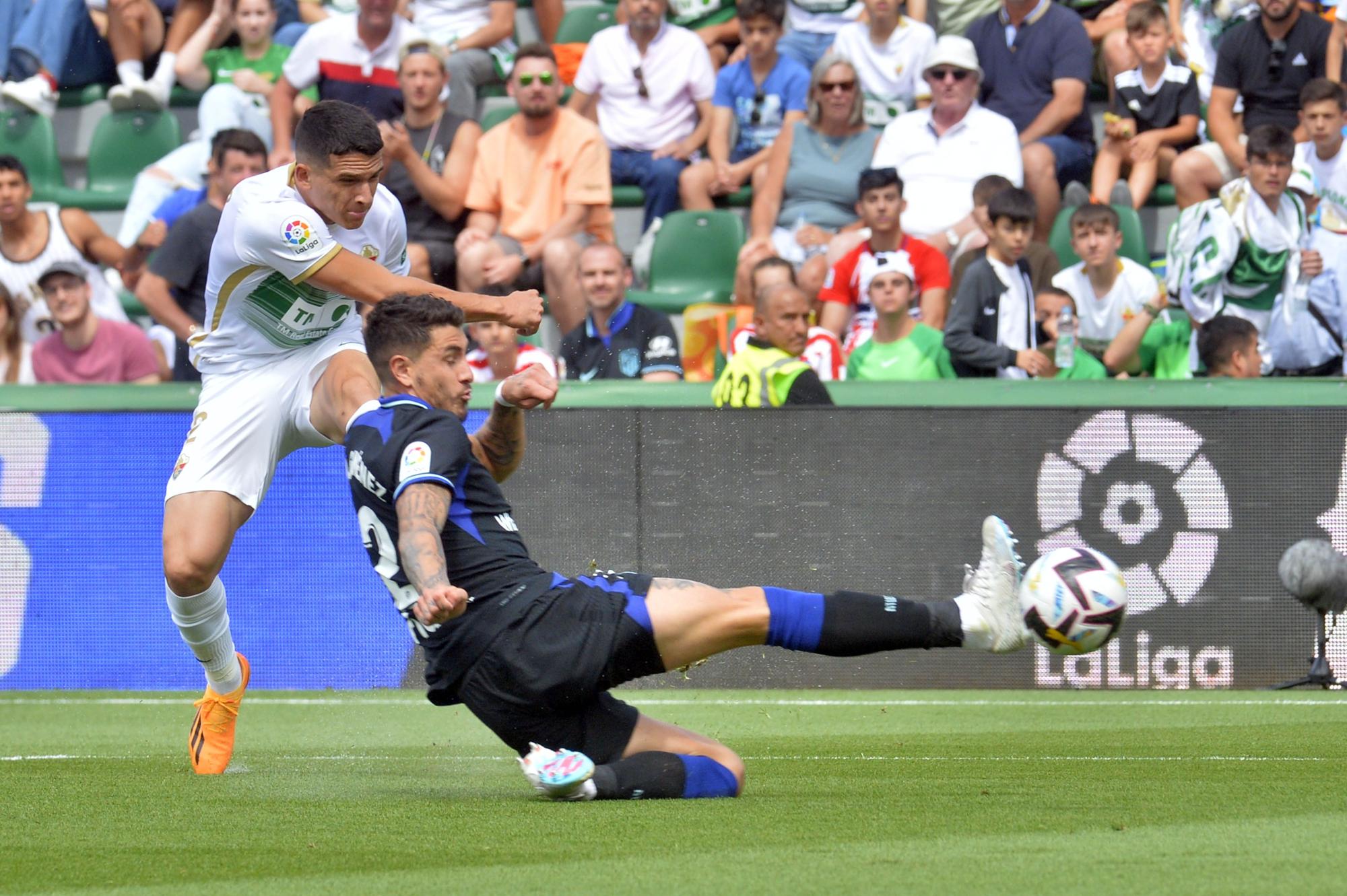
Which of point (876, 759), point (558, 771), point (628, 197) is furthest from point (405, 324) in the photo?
point (628, 197)

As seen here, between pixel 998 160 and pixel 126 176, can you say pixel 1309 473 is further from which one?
pixel 126 176

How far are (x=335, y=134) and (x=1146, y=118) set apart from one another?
7.32m

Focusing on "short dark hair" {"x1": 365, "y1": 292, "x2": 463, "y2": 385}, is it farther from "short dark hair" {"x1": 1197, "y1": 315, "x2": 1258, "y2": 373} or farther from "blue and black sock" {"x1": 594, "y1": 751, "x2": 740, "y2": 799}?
"short dark hair" {"x1": 1197, "y1": 315, "x2": 1258, "y2": 373}

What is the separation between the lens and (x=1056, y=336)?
10.0 meters

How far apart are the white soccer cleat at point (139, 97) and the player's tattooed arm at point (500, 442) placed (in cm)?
874

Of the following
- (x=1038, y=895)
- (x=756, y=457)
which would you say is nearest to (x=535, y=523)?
(x=756, y=457)

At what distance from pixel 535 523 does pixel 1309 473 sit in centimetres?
400

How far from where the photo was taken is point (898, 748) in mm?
6582

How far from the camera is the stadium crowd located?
1004 centimetres

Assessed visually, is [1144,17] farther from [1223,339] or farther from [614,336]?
[614,336]

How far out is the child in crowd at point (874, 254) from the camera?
34.6 feet

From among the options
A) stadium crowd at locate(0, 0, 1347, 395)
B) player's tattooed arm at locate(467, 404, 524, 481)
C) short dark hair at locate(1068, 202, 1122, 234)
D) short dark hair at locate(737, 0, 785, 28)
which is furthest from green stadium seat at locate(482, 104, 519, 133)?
player's tattooed arm at locate(467, 404, 524, 481)

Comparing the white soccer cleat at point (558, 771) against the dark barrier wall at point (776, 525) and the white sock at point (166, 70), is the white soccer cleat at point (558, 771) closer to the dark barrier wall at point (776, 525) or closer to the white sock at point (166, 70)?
the dark barrier wall at point (776, 525)

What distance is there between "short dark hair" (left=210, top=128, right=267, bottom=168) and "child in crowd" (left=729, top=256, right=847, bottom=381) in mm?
3159
